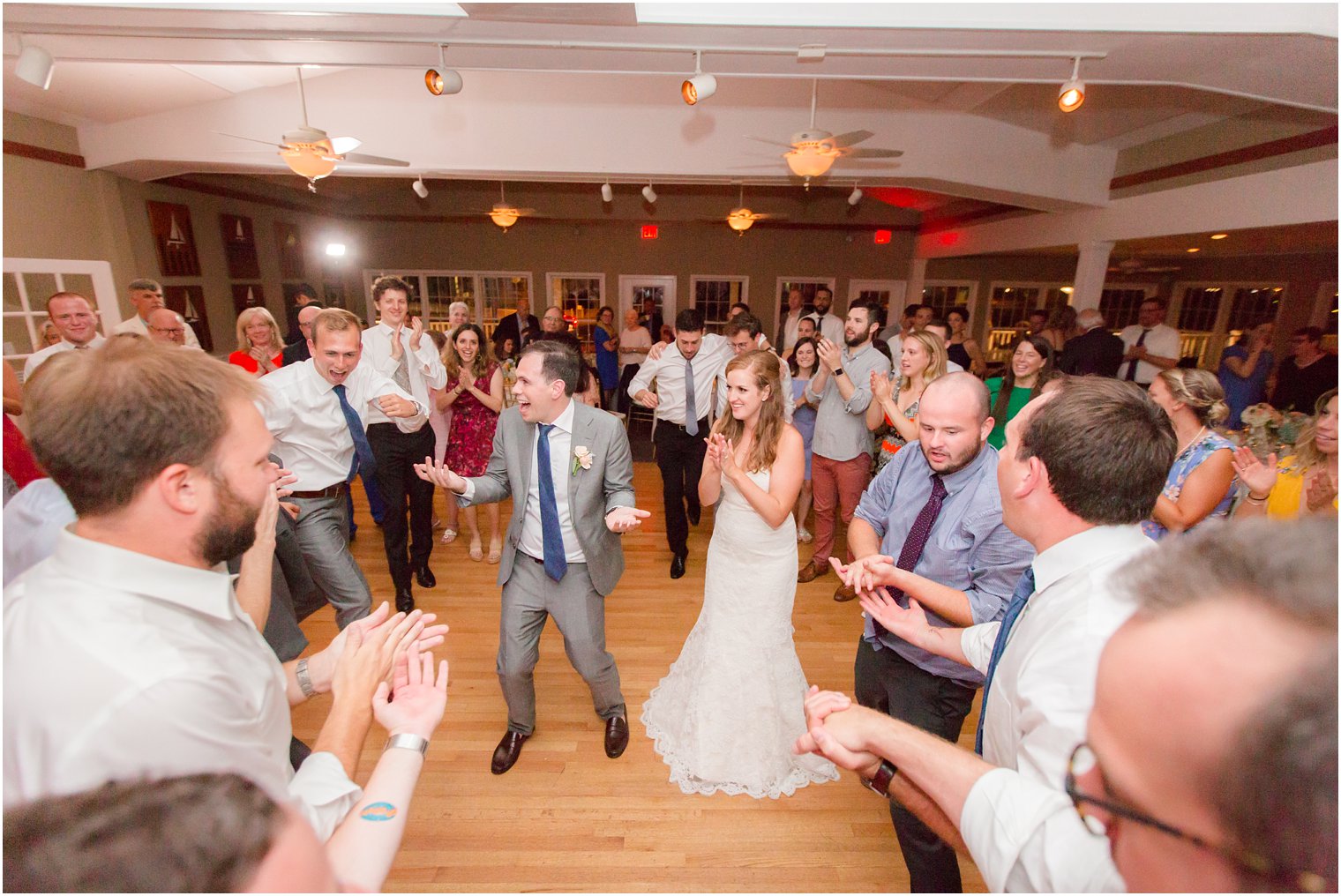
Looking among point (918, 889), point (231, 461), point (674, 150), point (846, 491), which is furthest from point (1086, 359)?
point (231, 461)

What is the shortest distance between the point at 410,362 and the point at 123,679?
3.38 m

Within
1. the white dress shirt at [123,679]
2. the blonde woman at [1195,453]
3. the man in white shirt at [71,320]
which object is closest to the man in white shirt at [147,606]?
the white dress shirt at [123,679]

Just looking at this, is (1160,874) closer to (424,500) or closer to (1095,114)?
(424,500)

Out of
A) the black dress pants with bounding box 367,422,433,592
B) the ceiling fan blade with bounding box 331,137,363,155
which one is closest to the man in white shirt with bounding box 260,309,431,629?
the black dress pants with bounding box 367,422,433,592

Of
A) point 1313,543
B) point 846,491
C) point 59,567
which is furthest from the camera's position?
point 846,491

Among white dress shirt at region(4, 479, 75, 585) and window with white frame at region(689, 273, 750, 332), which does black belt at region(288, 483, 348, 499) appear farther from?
window with white frame at region(689, 273, 750, 332)

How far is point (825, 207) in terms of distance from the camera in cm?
1086

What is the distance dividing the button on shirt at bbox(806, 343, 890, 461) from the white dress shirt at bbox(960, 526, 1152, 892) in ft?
Answer: 8.73

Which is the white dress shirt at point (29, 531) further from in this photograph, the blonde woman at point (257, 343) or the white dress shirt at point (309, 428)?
the blonde woman at point (257, 343)

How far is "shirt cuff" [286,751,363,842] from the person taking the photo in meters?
0.99

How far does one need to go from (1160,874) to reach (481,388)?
167 inches

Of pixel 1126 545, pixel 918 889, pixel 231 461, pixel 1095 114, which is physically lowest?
pixel 918 889

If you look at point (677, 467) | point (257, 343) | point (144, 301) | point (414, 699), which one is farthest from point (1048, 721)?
point (144, 301)

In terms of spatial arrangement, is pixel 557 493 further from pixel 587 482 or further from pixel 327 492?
pixel 327 492
